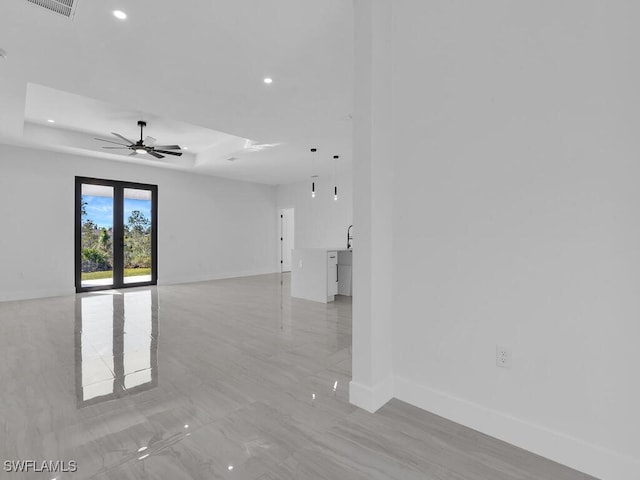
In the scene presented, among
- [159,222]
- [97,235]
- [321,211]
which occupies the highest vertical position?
[321,211]

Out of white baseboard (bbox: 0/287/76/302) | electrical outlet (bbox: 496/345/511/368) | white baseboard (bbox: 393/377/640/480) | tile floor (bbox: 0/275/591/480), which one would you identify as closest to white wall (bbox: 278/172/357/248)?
tile floor (bbox: 0/275/591/480)

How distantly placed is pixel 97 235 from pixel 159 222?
1.34 m

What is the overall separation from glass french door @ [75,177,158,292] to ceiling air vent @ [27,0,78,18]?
539cm

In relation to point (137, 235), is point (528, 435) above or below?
below

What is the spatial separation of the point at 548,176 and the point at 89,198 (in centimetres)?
820

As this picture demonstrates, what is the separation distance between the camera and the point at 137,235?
7.70 meters

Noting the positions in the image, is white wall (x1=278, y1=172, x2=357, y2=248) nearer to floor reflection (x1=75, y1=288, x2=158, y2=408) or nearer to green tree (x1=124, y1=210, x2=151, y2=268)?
green tree (x1=124, y1=210, x2=151, y2=268)

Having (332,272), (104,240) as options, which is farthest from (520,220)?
(104,240)

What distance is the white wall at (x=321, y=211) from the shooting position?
893cm

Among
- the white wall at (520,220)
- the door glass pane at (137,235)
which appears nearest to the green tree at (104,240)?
the door glass pane at (137,235)

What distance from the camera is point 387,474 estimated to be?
1523 mm

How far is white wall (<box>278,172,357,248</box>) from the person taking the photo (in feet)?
29.3

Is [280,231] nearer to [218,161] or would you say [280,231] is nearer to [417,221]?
[218,161]

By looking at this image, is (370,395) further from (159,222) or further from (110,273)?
(159,222)
